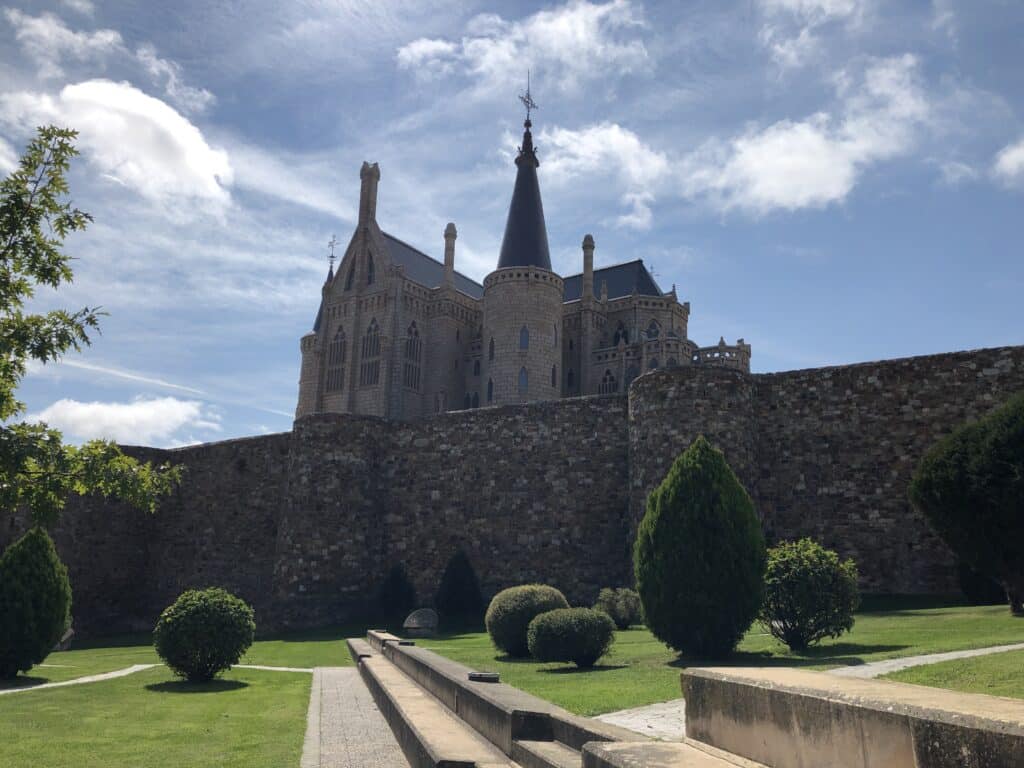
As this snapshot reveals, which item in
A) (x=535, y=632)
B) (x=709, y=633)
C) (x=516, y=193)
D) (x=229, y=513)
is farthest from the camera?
(x=516, y=193)

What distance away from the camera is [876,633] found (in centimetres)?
1476

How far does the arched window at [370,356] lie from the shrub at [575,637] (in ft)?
160

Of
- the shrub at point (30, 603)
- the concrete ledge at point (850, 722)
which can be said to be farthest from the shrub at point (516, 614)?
the concrete ledge at point (850, 722)

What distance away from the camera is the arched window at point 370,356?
62.3 m

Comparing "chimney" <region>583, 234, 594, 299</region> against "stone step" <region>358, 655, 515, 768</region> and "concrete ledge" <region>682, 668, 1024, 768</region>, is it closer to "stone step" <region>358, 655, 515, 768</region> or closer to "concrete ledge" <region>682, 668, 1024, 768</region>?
"stone step" <region>358, 655, 515, 768</region>

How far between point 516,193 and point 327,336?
19.1 m

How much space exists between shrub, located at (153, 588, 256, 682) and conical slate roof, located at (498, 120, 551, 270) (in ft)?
138

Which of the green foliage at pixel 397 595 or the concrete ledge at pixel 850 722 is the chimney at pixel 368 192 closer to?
the green foliage at pixel 397 595

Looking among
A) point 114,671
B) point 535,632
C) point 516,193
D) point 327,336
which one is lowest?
point 114,671

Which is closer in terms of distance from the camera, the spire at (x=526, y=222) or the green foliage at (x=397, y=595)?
the green foliage at (x=397, y=595)

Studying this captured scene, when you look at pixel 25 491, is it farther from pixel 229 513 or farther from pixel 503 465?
pixel 229 513

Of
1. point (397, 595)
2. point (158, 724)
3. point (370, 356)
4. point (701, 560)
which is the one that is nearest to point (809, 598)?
point (701, 560)

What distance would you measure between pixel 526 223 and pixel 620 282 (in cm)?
1139

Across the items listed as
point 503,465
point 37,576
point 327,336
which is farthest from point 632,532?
point 327,336
